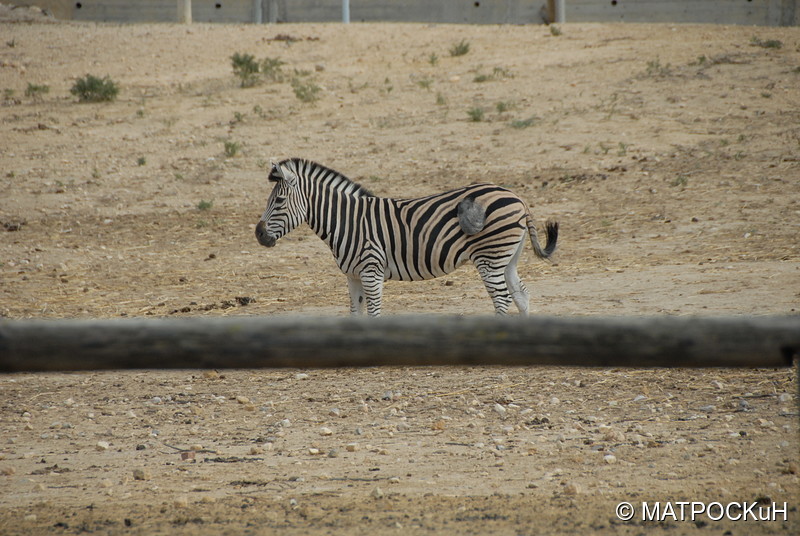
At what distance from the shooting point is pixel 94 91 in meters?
16.6

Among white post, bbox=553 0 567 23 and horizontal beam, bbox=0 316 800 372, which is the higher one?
white post, bbox=553 0 567 23

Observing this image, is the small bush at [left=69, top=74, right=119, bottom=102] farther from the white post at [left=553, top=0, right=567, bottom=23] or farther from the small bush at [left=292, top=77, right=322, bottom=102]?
the white post at [left=553, top=0, right=567, bottom=23]

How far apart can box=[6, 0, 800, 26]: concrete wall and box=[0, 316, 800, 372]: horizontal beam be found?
2378 cm

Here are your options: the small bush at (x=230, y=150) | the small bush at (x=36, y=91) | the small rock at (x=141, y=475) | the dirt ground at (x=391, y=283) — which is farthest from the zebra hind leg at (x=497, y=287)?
the small bush at (x=36, y=91)

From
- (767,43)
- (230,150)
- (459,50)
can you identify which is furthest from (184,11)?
(767,43)

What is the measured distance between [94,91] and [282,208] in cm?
1064

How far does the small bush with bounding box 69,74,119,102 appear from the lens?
54.3ft

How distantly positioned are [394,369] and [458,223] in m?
1.44

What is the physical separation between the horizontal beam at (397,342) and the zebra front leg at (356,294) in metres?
4.35

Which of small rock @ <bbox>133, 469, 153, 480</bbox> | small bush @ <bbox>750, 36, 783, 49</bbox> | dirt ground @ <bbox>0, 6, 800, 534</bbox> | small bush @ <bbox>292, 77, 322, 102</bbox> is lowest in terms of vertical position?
small rock @ <bbox>133, 469, 153, 480</bbox>

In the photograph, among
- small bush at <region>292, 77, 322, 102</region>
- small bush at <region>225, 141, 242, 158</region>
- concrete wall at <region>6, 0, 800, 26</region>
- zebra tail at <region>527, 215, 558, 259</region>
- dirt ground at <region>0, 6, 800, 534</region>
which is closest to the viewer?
dirt ground at <region>0, 6, 800, 534</region>

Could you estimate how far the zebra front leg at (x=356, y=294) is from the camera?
24.5ft

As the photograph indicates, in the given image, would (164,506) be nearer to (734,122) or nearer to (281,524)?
(281,524)

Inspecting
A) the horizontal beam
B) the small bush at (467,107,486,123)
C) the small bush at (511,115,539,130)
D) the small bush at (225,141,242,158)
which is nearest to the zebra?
the horizontal beam
